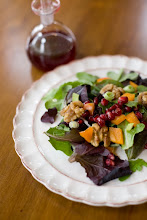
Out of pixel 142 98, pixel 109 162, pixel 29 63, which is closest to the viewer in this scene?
pixel 109 162

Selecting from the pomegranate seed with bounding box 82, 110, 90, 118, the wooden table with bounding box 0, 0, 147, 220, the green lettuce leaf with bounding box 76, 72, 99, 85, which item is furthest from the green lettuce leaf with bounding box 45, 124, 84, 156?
the green lettuce leaf with bounding box 76, 72, 99, 85

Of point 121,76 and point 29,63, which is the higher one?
point 121,76

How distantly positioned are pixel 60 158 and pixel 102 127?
12.3 inches

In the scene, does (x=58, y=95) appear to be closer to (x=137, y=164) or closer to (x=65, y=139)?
(x=65, y=139)

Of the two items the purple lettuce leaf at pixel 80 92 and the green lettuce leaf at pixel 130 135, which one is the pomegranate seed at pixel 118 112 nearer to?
the green lettuce leaf at pixel 130 135

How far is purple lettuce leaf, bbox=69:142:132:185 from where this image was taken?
1547 mm

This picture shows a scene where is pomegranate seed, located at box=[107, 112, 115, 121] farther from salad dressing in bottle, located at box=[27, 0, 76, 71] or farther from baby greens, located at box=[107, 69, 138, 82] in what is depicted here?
salad dressing in bottle, located at box=[27, 0, 76, 71]

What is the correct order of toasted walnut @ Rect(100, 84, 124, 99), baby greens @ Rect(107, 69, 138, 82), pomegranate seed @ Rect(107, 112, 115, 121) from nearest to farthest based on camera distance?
1. pomegranate seed @ Rect(107, 112, 115, 121)
2. toasted walnut @ Rect(100, 84, 124, 99)
3. baby greens @ Rect(107, 69, 138, 82)

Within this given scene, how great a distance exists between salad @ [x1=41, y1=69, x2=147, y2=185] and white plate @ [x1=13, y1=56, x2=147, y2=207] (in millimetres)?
46

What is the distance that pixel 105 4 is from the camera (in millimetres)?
3057

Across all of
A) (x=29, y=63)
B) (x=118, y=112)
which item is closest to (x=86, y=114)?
(x=118, y=112)

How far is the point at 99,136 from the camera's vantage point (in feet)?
5.46

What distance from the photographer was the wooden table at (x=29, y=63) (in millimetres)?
1515

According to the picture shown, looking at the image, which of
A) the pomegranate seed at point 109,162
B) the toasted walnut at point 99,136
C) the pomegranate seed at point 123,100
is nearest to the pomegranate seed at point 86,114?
the toasted walnut at point 99,136
